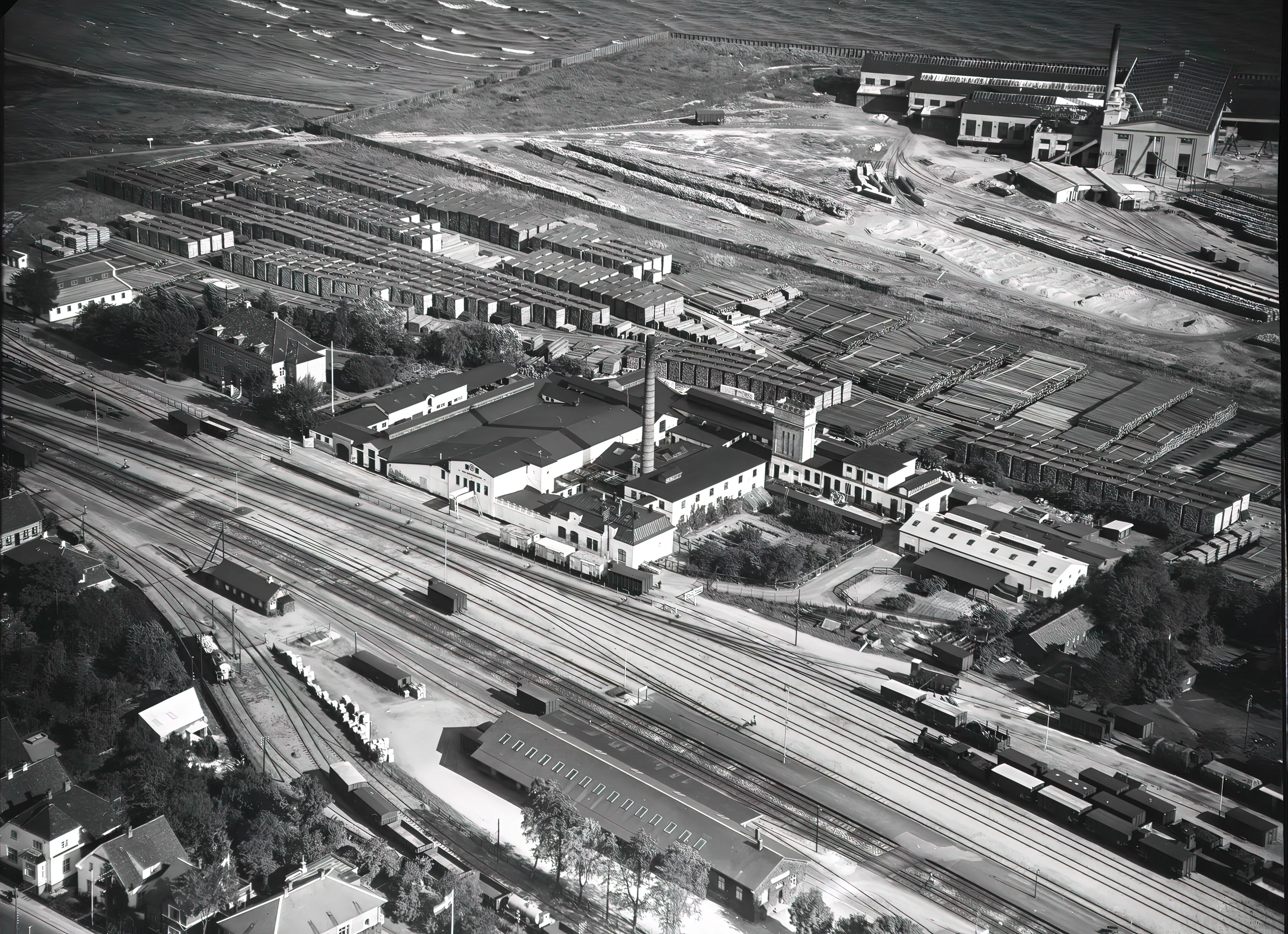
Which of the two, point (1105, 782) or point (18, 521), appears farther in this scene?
point (18, 521)

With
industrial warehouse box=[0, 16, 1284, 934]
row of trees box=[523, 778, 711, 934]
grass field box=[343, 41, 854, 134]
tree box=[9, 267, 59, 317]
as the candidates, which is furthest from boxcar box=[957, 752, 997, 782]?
Answer: grass field box=[343, 41, 854, 134]

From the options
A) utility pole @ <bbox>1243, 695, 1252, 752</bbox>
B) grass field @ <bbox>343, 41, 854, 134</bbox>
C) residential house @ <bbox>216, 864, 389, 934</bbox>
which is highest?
grass field @ <bbox>343, 41, 854, 134</bbox>

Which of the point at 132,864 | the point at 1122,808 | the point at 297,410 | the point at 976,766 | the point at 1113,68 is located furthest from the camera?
the point at 1113,68

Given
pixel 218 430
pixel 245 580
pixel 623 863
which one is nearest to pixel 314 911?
pixel 623 863

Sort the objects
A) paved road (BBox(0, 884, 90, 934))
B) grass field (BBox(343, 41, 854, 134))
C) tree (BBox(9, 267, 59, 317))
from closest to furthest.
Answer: paved road (BBox(0, 884, 90, 934)) → tree (BBox(9, 267, 59, 317)) → grass field (BBox(343, 41, 854, 134))

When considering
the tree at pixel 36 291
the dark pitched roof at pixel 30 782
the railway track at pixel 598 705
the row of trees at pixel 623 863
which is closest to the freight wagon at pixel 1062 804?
the railway track at pixel 598 705

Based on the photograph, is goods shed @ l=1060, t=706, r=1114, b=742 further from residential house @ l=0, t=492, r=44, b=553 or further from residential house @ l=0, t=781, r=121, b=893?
residential house @ l=0, t=492, r=44, b=553

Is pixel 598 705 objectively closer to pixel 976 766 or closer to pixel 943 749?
pixel 943 749

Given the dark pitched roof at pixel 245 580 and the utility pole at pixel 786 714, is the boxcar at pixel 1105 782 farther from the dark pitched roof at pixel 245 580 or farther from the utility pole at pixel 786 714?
the dark pitched roof at pixel 245 580

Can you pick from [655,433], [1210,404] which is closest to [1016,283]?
[1210,404]
